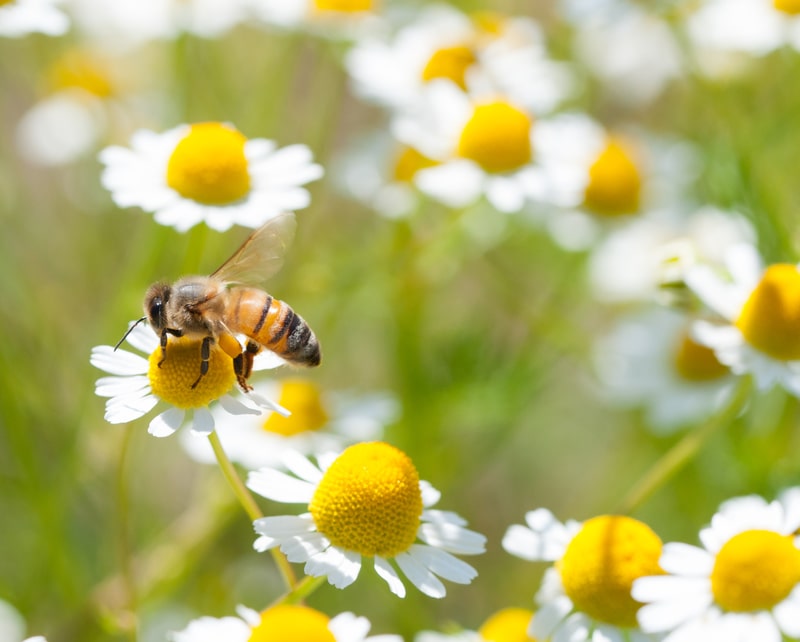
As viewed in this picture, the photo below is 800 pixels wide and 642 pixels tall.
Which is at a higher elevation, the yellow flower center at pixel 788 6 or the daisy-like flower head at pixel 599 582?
the yellow flower center at pixel 788 6

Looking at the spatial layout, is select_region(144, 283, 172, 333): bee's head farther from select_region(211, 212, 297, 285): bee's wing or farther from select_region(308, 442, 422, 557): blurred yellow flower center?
select_region(308, 442, 422, 557): blurred yellow flower center

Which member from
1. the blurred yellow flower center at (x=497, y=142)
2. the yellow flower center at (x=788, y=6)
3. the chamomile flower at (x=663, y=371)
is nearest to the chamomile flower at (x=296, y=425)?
the blurred yellow flower center at (x=497, y=142)

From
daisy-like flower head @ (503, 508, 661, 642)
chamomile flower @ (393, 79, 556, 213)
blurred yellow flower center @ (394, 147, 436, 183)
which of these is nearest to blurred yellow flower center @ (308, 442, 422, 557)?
daisy-like flower head @ (503, 508, 661, 642)

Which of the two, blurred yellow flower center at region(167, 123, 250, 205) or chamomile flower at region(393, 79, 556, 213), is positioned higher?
blurred yellow flower center at region(167, 123, 250, 205)

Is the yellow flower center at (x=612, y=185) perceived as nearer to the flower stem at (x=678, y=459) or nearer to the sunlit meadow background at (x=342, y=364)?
the sunlit meadow background at (x=342, y=364)

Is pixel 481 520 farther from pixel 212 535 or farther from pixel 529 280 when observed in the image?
pixel 212 535

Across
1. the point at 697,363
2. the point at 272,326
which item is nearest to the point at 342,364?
the point at 697,363
